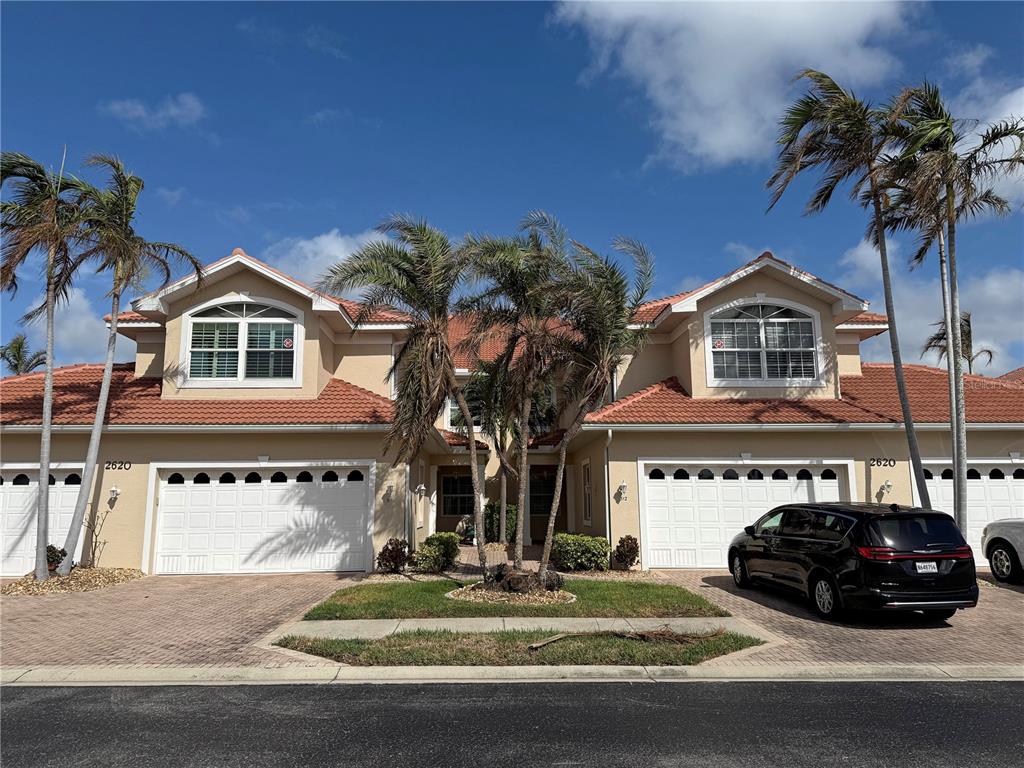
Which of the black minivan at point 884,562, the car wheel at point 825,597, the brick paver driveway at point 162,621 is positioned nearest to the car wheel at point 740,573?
the black minivan at point 884,562

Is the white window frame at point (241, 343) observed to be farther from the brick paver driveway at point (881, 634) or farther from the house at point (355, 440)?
the brick paver driveway at point (881, 634)

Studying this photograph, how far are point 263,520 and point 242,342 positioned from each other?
4263 millimetres

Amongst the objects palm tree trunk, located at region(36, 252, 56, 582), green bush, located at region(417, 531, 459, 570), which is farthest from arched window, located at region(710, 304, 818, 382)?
palm tree trunk, located at region(36, 252, 56, 582)

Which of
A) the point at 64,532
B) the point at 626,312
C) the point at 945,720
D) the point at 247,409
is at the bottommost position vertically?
the point at 945,720

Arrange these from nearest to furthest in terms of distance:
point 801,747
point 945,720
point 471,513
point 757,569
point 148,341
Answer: point 801,747
point 945,720
point 757,569
point 148,341
point 471,513

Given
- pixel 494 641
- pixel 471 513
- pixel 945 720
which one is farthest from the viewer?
pixel 471 513

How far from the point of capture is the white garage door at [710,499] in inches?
570

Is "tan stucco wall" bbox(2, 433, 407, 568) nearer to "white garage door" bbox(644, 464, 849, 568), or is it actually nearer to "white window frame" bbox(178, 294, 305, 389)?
"white window frame" bbox(178, 294, 305, 389)

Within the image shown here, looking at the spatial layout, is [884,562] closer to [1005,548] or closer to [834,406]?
[1005,548]

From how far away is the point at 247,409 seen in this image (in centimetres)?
1472

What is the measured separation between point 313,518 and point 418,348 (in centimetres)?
519

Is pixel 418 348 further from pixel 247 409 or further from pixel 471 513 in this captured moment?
pixel 471 513

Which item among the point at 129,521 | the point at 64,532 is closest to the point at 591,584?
the point at 129,521

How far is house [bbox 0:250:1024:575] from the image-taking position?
14.1m
